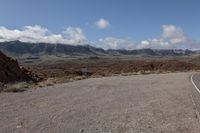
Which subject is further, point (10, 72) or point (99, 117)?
point (10, 72)

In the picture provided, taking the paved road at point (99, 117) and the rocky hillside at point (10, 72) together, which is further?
the rocky hillside at point (10, 72)

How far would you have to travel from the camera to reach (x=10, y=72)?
35875 mm

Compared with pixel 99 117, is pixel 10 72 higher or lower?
lower

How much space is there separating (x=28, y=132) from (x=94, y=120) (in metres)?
2.74

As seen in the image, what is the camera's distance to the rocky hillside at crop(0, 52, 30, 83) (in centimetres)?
3371

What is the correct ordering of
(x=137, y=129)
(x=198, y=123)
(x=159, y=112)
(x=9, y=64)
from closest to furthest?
(x=137, y=129), (x=198, y=123), (x=159, y=112), (x=9, y=64)

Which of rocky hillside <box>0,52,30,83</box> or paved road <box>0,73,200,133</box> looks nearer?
paved road <box>0,73,200,133</box>

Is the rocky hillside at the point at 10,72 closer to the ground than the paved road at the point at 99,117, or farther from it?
closer to the ground

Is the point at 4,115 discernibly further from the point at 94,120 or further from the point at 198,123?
the point at 198,123

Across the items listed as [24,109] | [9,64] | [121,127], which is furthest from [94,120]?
[9,64]

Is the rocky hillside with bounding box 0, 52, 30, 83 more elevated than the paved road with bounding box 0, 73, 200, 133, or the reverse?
the paved road with bounding box 0, 73, 200, 133

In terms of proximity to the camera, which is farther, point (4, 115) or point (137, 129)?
point (4, 115)

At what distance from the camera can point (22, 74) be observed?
1507 inches

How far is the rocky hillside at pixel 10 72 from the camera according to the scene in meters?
33.7
